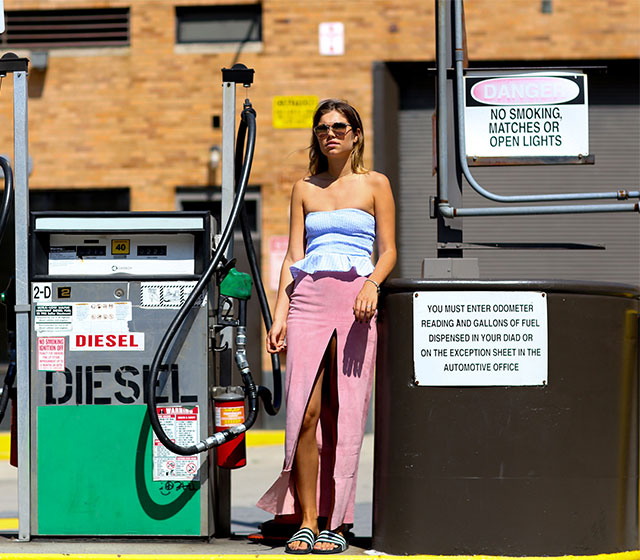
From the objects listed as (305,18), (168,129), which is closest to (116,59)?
(168,129)

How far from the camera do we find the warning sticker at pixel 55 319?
5372 mm

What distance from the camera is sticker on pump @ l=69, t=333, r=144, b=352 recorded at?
5348 millimetres

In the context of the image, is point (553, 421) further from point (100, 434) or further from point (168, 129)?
point (168, 129)

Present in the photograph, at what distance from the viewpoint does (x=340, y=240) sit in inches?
201

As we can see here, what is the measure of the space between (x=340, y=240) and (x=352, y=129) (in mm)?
504

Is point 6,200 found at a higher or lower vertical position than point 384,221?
higher

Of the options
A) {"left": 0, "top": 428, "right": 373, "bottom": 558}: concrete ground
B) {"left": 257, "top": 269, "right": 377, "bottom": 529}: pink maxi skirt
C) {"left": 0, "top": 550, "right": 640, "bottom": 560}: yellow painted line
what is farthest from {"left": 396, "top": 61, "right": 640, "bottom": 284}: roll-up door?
{"left": 0, "top": 550, "right": 640, "bottom": 560}: yellow painted line

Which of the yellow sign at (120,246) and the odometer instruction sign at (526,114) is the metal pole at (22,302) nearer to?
the yellow sign at (120,246)

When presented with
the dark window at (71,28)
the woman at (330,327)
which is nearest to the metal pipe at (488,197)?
the woman at (330,327)

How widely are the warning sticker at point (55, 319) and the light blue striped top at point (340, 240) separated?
1081mm

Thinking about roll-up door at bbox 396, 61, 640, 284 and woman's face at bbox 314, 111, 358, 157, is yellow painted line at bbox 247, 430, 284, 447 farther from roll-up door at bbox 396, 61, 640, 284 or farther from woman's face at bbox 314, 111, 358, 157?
woman's face at bbox 314, 111, 358, 157

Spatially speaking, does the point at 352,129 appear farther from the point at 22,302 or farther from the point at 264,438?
the point at 264,438

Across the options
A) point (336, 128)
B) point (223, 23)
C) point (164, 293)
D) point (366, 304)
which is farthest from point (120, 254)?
point (223, 23)

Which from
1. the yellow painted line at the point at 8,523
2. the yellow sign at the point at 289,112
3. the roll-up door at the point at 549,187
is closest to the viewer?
the yellow painted line at the point at 8,523
